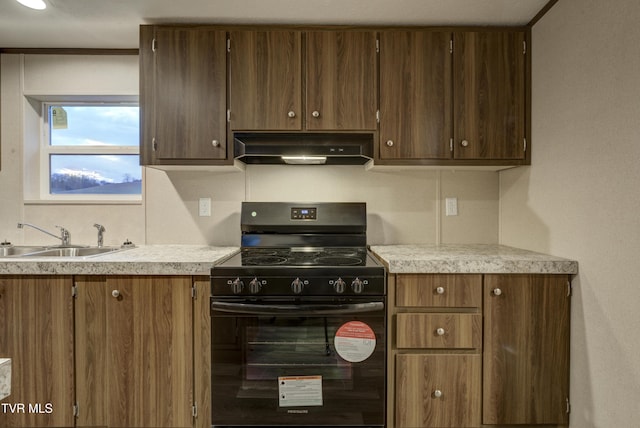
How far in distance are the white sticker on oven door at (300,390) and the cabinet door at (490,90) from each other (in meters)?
1.47

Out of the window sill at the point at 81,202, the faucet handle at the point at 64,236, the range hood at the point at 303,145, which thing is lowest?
the faucet handle at the point at 64,236

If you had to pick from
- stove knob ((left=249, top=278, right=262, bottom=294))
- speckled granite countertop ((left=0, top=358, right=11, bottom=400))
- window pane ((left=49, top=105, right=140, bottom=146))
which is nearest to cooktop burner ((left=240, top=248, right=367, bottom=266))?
stove knob ((left=249, top=278, right=262, bottom=294))

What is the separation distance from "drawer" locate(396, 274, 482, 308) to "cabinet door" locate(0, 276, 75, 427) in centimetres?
157

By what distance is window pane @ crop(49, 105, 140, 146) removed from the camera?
93.9 inches

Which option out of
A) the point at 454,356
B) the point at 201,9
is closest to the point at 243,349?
the point at 454,356

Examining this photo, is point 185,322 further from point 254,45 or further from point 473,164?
point 473,164

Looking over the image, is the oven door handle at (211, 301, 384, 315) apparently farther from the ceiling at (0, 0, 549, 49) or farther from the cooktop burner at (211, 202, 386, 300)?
the ceiling at (0, 0, 549, 49)

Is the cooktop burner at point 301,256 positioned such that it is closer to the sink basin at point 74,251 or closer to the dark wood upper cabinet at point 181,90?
the dark wood upper cabinet at point 181,90

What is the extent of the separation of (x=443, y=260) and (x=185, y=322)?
49.1 inches

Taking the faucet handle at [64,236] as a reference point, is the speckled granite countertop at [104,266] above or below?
below

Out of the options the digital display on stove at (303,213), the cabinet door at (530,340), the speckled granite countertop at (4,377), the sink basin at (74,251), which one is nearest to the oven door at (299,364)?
the cabinet door at (530,340)

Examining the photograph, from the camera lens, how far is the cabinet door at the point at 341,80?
6.28ft

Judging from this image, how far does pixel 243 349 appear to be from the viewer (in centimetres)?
159

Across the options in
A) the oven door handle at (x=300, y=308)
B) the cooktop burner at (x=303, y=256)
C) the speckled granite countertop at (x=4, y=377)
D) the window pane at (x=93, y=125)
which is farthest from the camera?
the window pane at (x=93, y=125)
